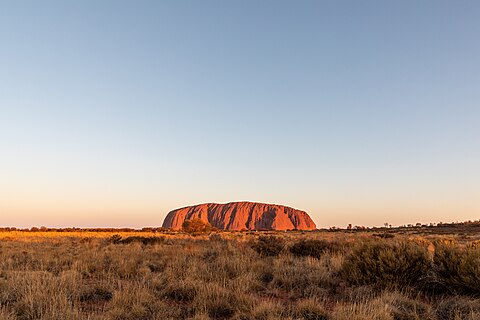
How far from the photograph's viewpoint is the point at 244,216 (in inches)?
6427

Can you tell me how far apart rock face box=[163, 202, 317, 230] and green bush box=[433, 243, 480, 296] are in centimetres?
14652

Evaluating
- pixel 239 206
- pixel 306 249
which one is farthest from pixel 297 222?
pixel 306 249

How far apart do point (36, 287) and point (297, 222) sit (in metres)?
163

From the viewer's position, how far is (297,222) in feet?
538

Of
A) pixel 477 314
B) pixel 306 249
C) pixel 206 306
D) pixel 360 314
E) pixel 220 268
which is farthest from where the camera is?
pixel 306 249

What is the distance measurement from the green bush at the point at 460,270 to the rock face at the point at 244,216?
14652cm

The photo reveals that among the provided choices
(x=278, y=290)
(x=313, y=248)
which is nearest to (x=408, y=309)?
(x=278, y=290)

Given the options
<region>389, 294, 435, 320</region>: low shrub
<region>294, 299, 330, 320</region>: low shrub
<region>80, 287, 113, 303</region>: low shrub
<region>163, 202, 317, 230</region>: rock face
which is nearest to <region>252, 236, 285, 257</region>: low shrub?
<region>80, 287, 113, 303</region>: low shrub

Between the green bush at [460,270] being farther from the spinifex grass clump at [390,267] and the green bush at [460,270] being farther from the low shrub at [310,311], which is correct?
the low shrub at [310,311]

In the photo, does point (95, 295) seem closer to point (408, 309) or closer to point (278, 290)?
point (278, 290)

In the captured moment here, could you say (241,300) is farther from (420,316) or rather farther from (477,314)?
(477,314)

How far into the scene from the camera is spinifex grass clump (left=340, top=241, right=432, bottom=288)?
738 centimetres

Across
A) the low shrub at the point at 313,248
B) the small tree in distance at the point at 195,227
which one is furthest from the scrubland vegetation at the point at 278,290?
the small tree in distance at the point at 195,227

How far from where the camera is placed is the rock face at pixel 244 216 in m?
158
